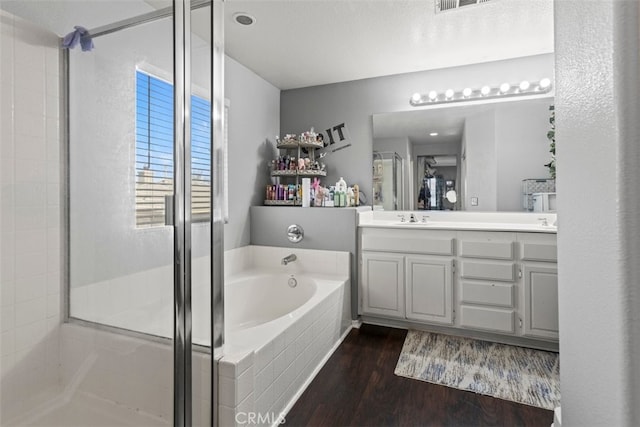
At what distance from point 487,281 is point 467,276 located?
0.13 meters

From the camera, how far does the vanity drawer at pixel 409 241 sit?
2457 millimetres

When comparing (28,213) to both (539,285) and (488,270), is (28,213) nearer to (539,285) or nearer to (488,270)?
(488,270)

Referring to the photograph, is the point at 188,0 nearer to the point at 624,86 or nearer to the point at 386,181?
the point at 624,86

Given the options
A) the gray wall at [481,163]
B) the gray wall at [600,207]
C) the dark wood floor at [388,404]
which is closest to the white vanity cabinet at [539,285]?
the gray wall at [481,163]

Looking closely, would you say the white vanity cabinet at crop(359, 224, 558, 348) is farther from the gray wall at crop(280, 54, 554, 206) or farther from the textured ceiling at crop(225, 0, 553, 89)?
the textured ceiling at crop(225, 0, 553, 89)

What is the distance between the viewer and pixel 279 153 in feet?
11.0

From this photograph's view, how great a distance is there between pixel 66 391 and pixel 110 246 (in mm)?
613

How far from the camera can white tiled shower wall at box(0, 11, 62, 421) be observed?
1215 millimetres

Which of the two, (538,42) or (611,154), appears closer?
(611,154)

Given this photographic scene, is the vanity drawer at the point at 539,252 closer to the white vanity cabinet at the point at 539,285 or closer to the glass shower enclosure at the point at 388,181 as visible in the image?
the white vanity cabinet at the point at 539,285

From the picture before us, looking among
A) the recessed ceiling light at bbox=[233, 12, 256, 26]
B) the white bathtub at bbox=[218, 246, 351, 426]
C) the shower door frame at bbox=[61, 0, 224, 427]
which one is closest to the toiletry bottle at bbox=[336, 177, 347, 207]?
the white bathtub at bbox=[218, 246, 351, 426]

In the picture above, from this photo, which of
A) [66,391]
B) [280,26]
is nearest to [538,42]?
[280,26]

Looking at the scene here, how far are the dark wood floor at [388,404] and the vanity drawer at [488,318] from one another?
72 centimetres

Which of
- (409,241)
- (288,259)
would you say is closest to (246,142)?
(288,259)
